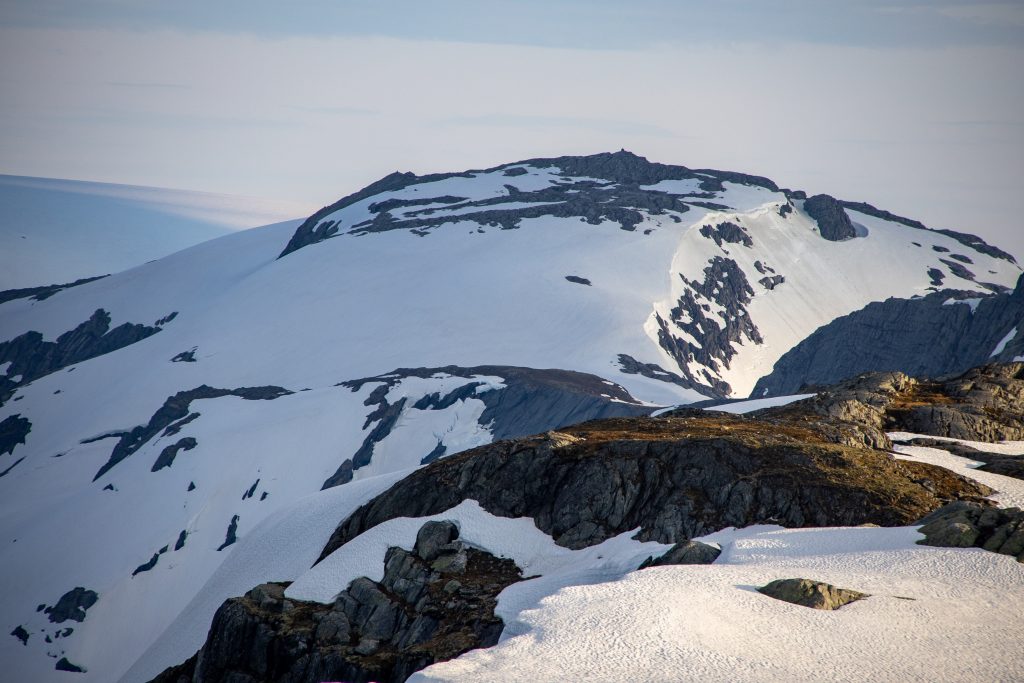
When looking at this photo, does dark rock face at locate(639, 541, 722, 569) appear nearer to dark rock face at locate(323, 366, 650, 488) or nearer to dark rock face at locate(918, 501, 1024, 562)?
dark rock face at locate(918, 501, 1024, 562)

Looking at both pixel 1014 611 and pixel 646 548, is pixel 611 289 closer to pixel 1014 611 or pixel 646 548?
pixel 646 548

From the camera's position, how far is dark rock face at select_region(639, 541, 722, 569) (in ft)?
127

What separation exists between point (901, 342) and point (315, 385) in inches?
3444

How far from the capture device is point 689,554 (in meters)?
38.8

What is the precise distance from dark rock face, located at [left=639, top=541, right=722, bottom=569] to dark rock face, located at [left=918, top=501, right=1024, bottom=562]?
7757 mm

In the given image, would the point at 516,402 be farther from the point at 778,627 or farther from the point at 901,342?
the point at 778,627

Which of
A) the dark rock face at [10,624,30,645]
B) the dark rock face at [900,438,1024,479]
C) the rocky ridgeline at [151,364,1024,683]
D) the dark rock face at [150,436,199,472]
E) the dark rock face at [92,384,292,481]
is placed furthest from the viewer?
the dark rock face at [92,384,292,481]

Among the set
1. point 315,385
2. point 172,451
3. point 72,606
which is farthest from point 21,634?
point 315,385

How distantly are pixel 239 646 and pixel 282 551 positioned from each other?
11.1 m

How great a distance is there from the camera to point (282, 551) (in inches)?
2165

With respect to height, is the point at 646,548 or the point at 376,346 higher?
the point at 646,548

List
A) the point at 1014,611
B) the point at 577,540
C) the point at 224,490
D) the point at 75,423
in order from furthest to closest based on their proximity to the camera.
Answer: the point at 75,423
the point at 224,490
the point at 577,540
the point at 1014,611

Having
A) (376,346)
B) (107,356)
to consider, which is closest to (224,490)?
(376,346)

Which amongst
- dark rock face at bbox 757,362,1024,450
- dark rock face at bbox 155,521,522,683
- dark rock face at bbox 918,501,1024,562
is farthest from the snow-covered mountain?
dark rock face at bbox 918,501,1024,562
